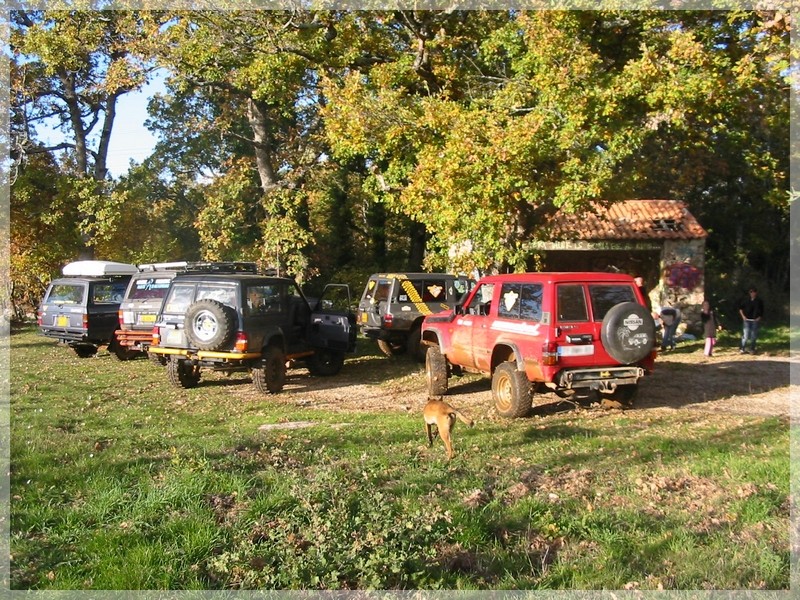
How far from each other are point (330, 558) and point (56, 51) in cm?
1891

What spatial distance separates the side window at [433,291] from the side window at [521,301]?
6071 mm

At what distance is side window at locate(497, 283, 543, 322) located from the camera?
9.20m

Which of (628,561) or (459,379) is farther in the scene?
(459,379)

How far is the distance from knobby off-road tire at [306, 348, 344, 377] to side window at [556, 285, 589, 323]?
5.74m

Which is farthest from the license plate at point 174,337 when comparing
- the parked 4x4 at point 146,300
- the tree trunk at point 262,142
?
the tree trunk at point 262,142

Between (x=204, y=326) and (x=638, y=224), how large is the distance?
15164 mm

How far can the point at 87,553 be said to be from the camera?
433cm

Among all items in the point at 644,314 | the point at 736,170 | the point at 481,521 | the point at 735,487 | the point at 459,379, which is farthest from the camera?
the point at 736,170

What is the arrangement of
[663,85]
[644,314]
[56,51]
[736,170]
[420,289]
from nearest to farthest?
[644,314], [663,85], [420,289], [56,51], [736,170]

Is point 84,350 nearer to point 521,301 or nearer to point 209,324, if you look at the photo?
point 209,324

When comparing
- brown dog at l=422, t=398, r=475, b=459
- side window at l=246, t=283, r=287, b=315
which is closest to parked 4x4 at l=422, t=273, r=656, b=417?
brown dog at l=422, t=398, r=475, b=459

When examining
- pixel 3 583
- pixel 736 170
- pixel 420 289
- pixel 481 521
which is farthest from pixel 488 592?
pixel 736 170

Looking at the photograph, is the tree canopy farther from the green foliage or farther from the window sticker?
the green foliage

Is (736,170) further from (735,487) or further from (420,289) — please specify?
(735,487)
